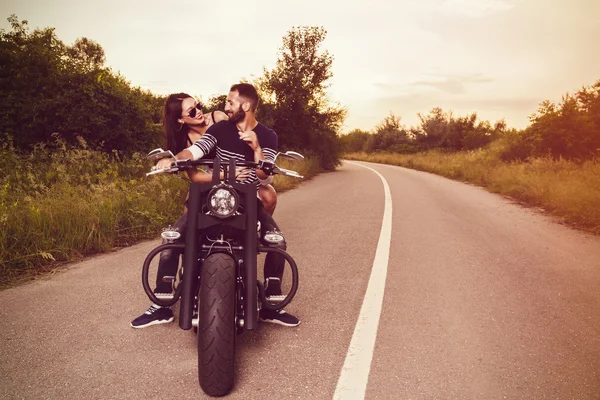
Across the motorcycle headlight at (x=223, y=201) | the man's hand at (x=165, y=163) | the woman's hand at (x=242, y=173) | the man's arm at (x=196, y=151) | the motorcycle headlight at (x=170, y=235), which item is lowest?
the motorcycle headlight at (x=170, y=235)

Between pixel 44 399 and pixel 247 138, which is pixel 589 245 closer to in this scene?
pixel 247 138

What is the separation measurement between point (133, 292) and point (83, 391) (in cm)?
179

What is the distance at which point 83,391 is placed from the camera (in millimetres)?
2525

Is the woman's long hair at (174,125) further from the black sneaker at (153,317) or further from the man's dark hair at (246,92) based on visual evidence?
the black sneaker at (153,317)

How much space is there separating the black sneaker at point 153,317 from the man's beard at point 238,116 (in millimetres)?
1749

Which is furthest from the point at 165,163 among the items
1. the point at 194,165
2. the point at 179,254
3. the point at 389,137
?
the point at 389,137

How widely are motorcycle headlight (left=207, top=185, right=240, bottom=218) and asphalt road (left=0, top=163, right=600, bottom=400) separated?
3.58 feet

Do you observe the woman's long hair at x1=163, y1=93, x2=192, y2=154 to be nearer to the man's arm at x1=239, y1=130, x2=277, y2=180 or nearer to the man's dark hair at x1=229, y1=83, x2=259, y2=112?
the man's dark hair at x1=229, y1=83, x2=259, y2=112

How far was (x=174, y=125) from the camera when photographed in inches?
163

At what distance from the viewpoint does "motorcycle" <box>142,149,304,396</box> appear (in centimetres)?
243

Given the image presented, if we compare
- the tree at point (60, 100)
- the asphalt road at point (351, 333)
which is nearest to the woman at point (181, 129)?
the asphalt road at point (351, 333)

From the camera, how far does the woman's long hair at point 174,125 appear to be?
409cm

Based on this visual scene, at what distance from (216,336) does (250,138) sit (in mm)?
1540

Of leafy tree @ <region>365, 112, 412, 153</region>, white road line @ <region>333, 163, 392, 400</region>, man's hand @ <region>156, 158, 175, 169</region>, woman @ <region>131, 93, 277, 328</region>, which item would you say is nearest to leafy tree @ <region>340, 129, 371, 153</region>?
leafy tree @ <region>365, 112, 412, 153</region>
